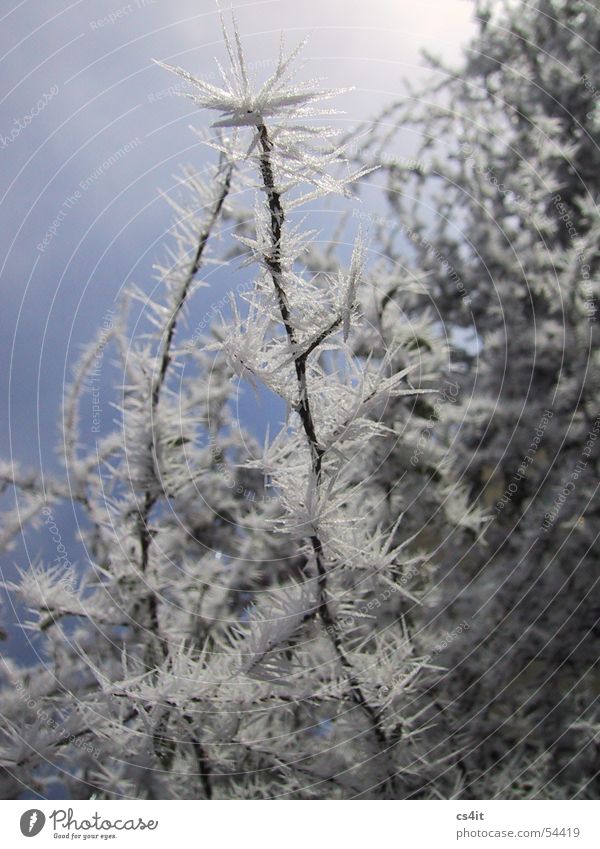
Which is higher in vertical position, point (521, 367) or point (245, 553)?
point (521, 367)

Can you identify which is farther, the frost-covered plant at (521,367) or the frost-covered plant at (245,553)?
the frost-covered plant at (521,367)

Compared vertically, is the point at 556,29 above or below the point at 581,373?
above

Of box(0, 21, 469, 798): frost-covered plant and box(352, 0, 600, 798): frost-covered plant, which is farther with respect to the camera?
box(352, 0, 600, 798): frost-covered plant

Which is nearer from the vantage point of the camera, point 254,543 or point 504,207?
point 254,543

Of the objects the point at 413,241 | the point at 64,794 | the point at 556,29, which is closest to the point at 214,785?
the point at 64,794

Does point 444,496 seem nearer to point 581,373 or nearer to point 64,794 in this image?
point 581,373
